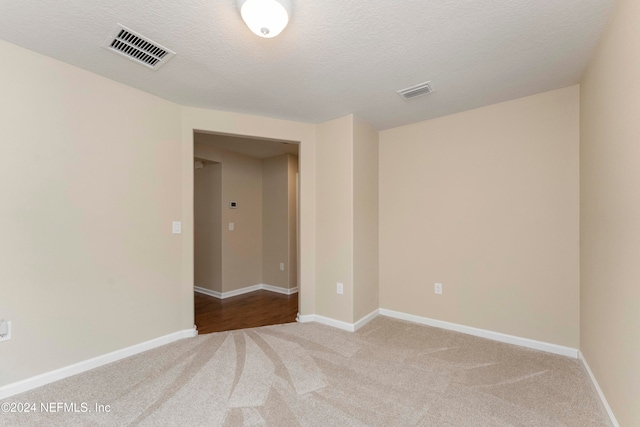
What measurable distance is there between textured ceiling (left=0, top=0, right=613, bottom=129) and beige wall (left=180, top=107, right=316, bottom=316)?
0.29m

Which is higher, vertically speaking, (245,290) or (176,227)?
(176,227)

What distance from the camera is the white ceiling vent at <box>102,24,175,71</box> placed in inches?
72.5

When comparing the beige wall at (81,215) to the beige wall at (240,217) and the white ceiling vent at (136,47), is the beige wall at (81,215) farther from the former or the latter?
the beige wall at (240,217)

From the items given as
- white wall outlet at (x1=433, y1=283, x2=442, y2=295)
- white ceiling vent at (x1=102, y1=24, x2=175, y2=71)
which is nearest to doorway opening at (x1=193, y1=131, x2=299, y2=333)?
white wall outlet at (x1=433, y1=283, x2=442, y2=295)

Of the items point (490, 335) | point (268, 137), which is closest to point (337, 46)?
point (268, 137)

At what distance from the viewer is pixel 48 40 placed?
191cm

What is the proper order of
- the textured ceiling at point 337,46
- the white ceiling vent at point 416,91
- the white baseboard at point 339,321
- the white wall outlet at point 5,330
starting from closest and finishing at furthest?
the textured ceiling at point 337,46 < the white wall outlet at point 5,330 < the white ceiling vent at point 416,91 < the white baseboard at point 339,321

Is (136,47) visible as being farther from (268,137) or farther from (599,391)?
(599,391)

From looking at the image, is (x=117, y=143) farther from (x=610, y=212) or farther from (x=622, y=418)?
(x=622, y=418)

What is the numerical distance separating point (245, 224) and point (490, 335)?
3.88 m

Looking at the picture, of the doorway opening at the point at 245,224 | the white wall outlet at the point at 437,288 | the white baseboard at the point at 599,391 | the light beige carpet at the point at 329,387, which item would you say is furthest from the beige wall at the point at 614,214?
the doorway opening at the point at 245,224

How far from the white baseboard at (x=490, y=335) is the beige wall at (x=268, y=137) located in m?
1.11

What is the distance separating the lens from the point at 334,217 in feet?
11.0

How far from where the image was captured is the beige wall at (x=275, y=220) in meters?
4.96
